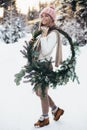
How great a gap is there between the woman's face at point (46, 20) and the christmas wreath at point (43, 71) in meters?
0.06

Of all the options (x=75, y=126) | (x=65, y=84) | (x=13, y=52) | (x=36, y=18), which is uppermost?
(x=36, y=18)

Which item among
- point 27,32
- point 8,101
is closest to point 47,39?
point 27,32

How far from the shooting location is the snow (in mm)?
3062

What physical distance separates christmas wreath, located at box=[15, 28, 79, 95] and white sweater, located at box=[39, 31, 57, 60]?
0.10 ft

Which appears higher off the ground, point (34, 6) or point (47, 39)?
point (34, 6)

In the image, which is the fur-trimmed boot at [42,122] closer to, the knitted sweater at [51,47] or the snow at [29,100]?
the snow at [29,100]

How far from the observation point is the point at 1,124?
3078 mm

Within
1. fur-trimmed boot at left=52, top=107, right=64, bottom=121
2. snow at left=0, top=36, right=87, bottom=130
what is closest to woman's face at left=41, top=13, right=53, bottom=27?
snow at left=0, top=36, right=87, bottom=130

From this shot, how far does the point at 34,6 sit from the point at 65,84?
0.52 metres

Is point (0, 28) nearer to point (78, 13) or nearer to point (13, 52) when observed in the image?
point (13, 52)

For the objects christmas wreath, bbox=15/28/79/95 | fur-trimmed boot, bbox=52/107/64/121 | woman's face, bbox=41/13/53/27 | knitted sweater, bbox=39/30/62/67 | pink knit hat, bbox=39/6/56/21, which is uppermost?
pink knit hat, bbox=39/6/56/21

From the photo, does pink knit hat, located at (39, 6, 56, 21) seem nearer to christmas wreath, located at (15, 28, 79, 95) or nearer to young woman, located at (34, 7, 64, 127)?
young woman, located at (34, 7, 64, 127)

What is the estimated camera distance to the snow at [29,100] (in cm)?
306

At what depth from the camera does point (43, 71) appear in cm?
305
